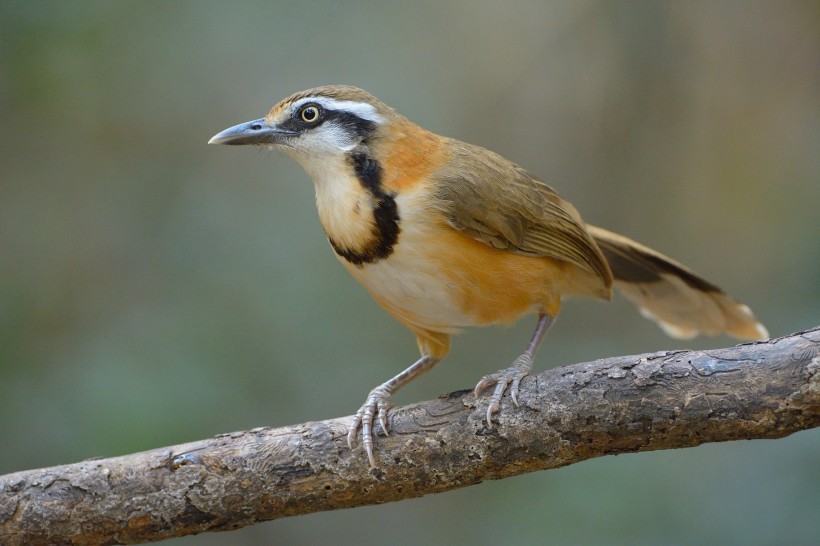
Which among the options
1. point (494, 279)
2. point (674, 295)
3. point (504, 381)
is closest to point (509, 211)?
point (494, 279)

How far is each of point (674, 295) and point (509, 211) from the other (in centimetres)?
144

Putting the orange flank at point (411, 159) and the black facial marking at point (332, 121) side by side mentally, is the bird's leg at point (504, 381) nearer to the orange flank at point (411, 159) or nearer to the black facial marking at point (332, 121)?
the orange flank at point (411, 159)

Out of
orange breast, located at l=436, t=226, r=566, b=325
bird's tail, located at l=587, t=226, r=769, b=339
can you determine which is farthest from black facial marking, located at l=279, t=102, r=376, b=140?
bird's tail, located at l=587, t=226, r=769, b=339

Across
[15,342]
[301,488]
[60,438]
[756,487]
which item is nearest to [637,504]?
[756,487]

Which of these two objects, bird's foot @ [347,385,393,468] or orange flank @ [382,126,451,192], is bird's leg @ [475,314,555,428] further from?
orange flank @ [382,126,451,192]

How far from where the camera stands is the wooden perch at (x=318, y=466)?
3.53 m

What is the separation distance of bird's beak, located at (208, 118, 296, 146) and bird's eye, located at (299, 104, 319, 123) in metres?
0.12

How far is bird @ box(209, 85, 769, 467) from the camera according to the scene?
405 cm

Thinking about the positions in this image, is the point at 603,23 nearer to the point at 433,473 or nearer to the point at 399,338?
the point at 399,338

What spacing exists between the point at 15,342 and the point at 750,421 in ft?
13.9

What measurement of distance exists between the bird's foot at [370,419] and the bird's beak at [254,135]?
4.37ft

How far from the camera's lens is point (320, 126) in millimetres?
4332

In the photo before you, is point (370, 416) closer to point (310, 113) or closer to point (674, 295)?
point (310, 113)

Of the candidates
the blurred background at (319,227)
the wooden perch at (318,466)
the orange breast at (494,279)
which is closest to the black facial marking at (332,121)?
the orange breast at (494,279)
